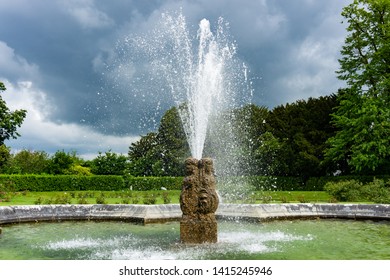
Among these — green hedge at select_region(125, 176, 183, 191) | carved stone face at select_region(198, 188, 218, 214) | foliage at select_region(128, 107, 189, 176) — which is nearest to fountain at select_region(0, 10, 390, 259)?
carved stone face at select_region(198, 188, 218, 214)

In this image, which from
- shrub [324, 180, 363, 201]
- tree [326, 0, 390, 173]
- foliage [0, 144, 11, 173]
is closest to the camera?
shrub [324, 180, 363, 201]

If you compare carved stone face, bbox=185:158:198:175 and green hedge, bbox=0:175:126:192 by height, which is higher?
green hedge, bbox=0:175:126:192

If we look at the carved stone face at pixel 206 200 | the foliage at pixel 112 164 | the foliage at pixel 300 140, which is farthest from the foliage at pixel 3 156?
the carved stone face at pixel 206 200

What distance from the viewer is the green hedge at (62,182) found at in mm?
34191

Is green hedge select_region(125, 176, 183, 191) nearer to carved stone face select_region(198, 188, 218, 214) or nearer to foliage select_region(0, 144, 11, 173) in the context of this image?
foliage select_region(0, 144, 11, 173)

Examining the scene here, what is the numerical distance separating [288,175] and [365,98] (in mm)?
13859

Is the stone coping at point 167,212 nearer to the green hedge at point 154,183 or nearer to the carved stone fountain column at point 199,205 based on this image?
the carved stone fountain column at point 199,205

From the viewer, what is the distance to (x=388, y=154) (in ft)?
110

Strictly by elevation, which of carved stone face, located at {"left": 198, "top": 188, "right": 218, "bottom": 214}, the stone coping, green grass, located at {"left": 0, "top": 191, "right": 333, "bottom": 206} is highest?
green grass, located at {"left": 0, "top": 191, "right": 333, "bottom": 206}

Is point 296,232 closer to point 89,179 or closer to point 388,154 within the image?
point 388,154

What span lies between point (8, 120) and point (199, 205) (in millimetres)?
35971

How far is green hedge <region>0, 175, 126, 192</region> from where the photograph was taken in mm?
34191

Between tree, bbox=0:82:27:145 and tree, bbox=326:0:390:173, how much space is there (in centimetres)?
2848

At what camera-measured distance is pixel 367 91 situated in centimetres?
3553
